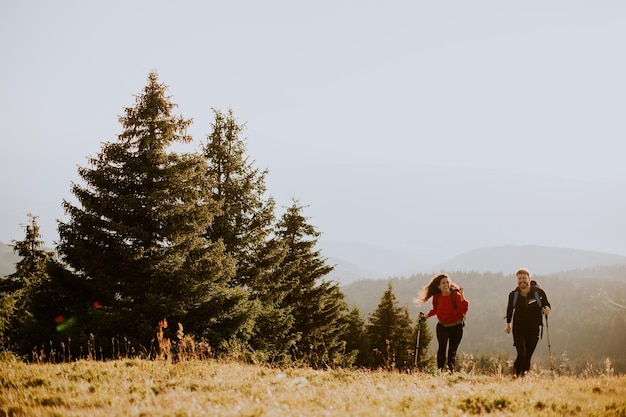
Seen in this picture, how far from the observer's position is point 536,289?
33.1 ft

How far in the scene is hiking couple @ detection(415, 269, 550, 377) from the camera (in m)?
9.95

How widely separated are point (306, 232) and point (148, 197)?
516 inches

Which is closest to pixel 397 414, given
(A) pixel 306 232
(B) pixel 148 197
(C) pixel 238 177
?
(B) pixel 148 197

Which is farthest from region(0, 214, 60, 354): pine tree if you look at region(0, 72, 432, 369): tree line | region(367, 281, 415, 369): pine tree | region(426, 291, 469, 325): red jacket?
region(367, 281, 415, 369): pine tree

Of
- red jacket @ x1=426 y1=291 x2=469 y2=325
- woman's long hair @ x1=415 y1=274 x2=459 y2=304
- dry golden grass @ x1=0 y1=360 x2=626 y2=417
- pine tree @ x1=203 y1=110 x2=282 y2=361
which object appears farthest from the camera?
pine tree @ x1=203 y1=110 x2=282 y2=361

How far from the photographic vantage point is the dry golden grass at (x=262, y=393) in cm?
566

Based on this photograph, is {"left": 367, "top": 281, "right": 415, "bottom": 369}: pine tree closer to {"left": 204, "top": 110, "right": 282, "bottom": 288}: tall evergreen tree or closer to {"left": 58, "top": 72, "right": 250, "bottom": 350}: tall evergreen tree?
{"left": 204, "top": 110, "right": 282, "bottom": 288}: tall evergreen tree

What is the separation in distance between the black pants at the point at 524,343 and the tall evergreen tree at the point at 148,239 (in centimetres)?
797

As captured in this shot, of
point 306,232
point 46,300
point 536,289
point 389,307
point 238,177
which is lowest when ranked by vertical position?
point 389,307

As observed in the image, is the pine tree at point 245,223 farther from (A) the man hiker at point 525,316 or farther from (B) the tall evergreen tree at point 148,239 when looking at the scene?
(A) the man hiker at point 525,316

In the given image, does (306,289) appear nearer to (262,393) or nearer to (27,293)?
(27,293)

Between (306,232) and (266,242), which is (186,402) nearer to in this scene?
(266,242)

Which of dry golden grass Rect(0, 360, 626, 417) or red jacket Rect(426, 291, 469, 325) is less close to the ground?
red jacket Rect(426, 291, 469, 325)

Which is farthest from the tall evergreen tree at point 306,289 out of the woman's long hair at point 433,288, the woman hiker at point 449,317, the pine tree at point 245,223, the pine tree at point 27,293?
the woman hiker at point 449,317
